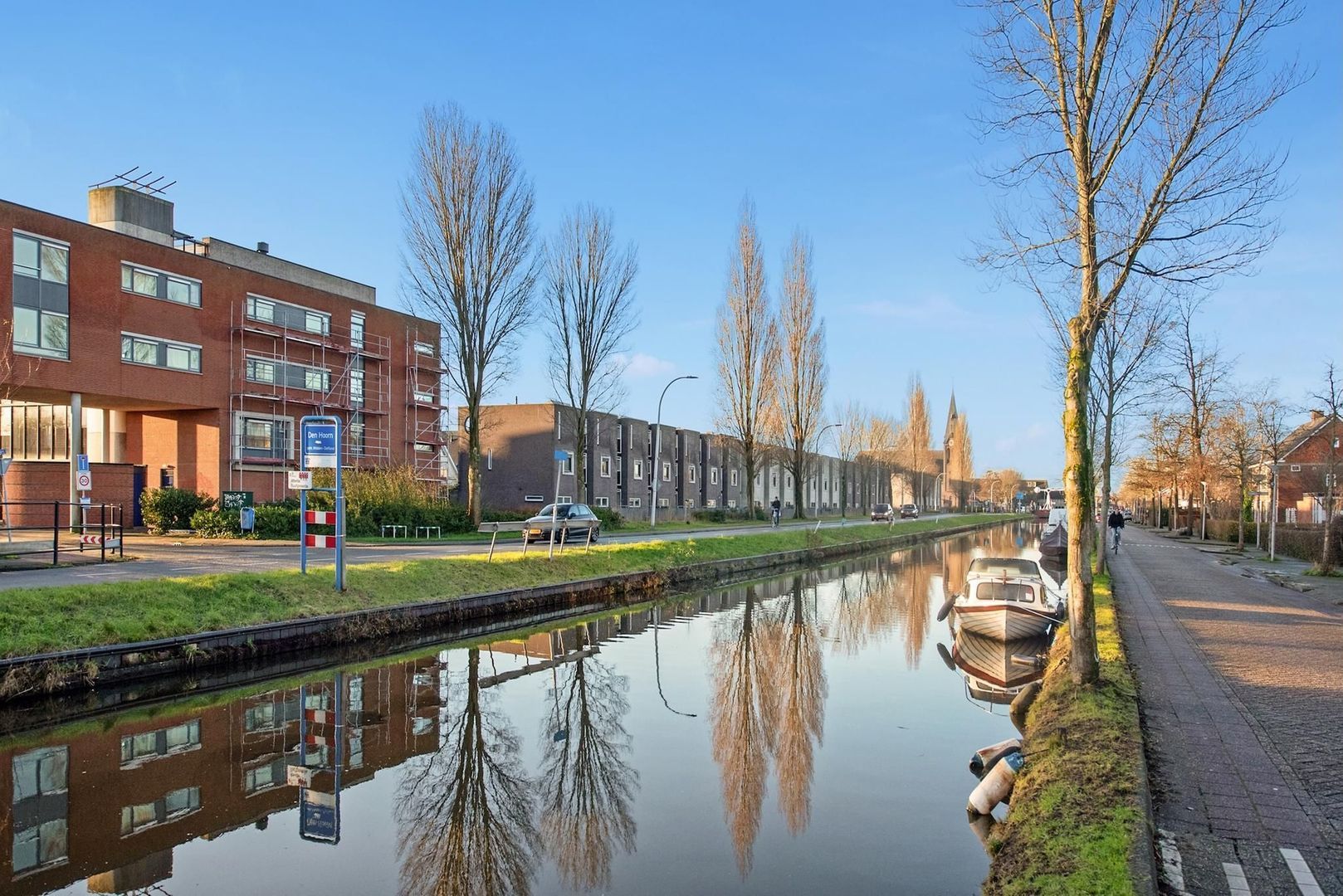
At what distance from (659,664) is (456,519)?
69.2 ft

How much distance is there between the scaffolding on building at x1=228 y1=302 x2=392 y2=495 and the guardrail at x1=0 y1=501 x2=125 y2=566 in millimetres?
6537

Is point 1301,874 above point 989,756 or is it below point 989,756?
above

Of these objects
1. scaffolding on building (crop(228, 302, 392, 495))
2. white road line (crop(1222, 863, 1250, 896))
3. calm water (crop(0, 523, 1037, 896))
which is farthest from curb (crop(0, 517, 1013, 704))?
scaffolding on building (crop(228, 302, 392, 495))

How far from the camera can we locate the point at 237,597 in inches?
554

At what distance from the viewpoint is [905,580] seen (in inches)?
1120

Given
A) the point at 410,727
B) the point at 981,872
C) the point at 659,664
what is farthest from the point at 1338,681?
the point at 410,727

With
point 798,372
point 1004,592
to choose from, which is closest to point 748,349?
point 798,372

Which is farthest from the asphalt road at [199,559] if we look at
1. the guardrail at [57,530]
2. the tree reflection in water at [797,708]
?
the tree reflection in water at [797,708]

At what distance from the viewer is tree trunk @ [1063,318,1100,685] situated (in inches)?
363

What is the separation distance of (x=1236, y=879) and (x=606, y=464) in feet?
169

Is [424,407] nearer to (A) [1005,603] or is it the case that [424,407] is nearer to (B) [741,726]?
(A) [1005,603]

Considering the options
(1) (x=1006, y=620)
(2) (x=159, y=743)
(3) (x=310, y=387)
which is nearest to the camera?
(2) (x=159, y=743)

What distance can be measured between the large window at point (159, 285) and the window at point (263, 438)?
5370mm

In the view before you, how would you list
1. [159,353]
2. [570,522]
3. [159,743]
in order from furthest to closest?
[159,353], [570,522], [159,743]
